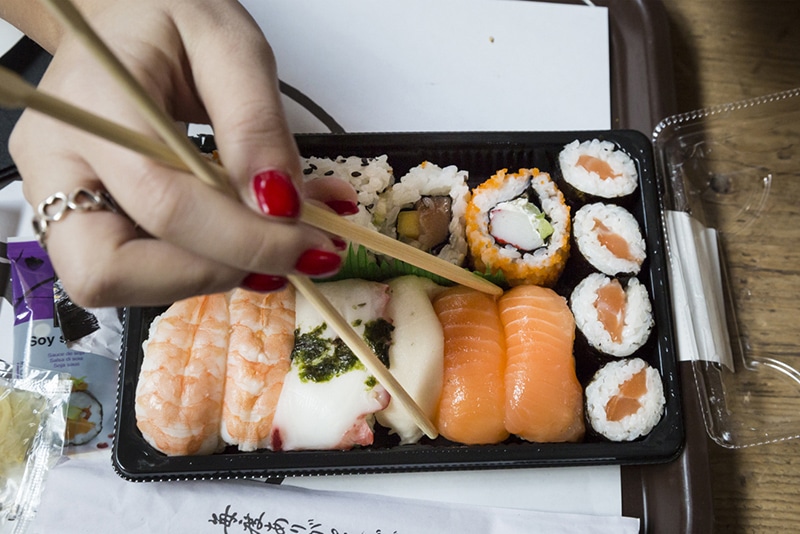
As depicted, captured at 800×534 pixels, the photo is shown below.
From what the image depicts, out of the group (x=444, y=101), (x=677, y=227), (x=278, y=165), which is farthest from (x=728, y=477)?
(x=278, y=165)

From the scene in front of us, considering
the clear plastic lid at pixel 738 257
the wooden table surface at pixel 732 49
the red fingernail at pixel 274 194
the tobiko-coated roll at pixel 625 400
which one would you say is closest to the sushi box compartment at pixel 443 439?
the tobiko-coated roll at pixel 625 400

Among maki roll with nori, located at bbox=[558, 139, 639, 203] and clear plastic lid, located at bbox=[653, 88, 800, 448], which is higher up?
maki roll with nori, located at bbox=[558, 139, 639, 203]

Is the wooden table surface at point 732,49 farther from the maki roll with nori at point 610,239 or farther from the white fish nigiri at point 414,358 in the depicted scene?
the white fish nigiri at point 414,358

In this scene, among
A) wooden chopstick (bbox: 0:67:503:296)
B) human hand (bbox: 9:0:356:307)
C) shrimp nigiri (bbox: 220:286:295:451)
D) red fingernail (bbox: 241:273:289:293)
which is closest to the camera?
wooden chopstick (bbox: 0:67:503:296)

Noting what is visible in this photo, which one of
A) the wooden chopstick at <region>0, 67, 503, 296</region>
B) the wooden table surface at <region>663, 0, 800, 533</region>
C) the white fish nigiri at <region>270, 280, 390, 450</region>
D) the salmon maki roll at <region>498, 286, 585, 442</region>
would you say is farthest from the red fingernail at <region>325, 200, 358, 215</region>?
the wooden table surface at <region>663, 0, 800, 533</region>

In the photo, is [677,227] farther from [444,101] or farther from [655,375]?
[444,101]

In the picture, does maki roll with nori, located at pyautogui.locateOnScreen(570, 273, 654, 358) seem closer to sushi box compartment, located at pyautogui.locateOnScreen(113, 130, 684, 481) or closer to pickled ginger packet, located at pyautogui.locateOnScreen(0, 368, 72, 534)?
sushi box compartment, located at pyautogui.locateOnScreen(113, 130, 684, 481)
